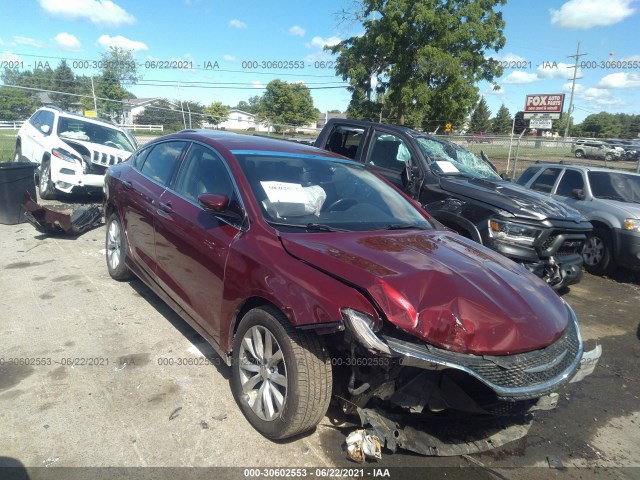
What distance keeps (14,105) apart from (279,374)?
117ft

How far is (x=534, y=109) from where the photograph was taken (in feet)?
68.4

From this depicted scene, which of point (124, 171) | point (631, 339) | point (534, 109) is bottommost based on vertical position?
point (631, 339)

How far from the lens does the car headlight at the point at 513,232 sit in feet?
16.8

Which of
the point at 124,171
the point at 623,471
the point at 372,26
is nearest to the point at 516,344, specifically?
the point at 623,471

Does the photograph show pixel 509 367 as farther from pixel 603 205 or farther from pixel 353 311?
pixel 603 205

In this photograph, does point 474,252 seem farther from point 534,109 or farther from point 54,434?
point 534,109

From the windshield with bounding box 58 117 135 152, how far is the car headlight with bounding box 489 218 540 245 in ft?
26.1

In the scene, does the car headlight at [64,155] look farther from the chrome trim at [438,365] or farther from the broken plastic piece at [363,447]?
the chrome trim at [438,365]

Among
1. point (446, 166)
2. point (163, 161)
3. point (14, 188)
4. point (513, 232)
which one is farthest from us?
point (14, 188)

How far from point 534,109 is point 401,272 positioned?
70.2ft

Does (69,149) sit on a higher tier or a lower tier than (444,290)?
higher

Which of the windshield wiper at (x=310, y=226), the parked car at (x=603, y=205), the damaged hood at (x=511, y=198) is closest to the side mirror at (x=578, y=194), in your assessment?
the parked car at (x=603, y=205)

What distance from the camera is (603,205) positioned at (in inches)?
298

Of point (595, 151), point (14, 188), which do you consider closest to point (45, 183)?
point (14, 188)
